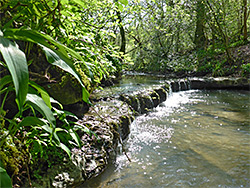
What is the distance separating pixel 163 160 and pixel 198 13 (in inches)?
410

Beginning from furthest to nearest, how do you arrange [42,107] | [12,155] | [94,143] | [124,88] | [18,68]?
[124,88] < [94,143] < [12,155] < [42,107] < [18,68]

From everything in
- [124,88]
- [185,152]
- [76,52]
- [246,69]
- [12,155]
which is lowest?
[185,152]

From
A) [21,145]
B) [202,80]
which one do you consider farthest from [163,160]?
[202,80]

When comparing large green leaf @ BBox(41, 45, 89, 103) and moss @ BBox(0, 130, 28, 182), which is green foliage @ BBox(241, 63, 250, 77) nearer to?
moss @ BBox(0, 130, 28, 182)

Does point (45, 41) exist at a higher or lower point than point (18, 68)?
higher

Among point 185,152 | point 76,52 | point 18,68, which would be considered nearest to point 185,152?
point 185,152

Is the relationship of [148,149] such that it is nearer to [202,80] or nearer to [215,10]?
[202,80]

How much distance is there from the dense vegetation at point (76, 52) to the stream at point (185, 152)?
946 mm

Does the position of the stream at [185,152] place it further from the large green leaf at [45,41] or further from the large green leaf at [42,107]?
the large green leaf at [45,41]

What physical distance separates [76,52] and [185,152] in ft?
9.47

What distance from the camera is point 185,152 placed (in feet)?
10.9

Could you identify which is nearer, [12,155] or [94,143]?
[12,155]

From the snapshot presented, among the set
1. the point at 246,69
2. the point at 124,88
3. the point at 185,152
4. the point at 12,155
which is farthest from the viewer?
the point at 246,69

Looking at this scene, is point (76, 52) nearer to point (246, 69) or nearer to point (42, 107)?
point (42, 107)
